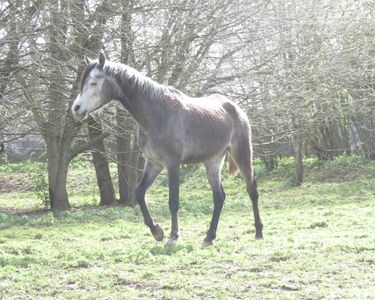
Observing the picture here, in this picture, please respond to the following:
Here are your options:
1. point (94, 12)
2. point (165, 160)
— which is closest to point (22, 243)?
point (165, 160)

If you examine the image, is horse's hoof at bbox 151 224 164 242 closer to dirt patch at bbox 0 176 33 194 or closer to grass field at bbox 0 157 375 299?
grass field at bbox 0 157 375 299

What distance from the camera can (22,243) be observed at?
800 centimetres

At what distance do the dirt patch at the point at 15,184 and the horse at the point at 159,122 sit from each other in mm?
13542

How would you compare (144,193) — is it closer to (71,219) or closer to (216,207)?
(216,207)

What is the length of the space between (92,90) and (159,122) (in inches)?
32.2

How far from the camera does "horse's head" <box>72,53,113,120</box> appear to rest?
6953 millimetres

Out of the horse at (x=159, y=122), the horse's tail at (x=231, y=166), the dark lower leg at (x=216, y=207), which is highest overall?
the horse at (x=159, y=122)

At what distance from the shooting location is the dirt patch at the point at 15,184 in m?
20.7

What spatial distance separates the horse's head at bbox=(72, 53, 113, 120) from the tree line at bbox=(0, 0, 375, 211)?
9.04 ft

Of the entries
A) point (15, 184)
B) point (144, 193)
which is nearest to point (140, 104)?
point (144, 193)

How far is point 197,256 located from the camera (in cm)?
629

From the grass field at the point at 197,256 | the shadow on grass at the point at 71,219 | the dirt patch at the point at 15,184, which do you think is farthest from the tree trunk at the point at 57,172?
the dirt patch at the point at 15,184

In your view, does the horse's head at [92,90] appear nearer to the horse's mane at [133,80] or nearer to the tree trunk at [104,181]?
the horse's mane at [133,80]

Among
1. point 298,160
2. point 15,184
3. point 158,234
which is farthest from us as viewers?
point 15,184
